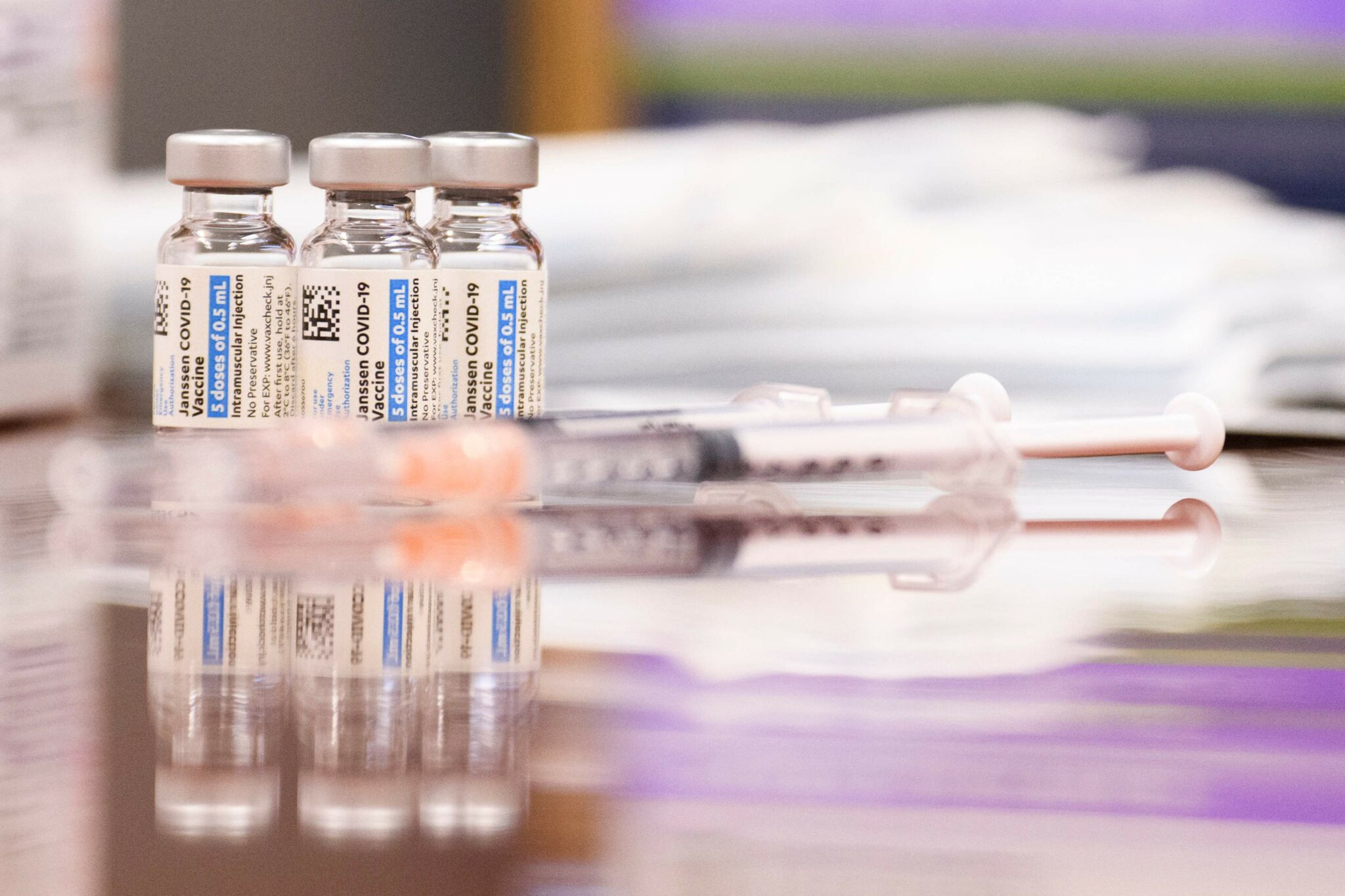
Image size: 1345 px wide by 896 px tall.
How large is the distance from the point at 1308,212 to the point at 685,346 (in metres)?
0.72

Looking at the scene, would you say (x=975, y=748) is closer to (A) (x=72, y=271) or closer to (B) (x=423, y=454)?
(B) (x=423, y=454)

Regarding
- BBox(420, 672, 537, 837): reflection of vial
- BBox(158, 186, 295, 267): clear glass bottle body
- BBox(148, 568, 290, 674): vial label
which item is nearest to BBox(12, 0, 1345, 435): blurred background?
BBox(158, 186, 295, 267): clear glass bottle body

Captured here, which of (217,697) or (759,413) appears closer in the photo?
(217,697)

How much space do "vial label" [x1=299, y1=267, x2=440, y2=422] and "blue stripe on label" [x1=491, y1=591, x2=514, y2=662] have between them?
200 mm

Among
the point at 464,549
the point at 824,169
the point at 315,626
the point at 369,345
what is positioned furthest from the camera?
the point at 824,169

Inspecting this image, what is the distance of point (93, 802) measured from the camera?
375mm

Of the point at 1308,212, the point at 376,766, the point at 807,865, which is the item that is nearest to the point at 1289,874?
the point at 807,865

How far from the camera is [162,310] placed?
80 cm

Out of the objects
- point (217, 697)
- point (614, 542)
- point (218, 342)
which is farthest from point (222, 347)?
point (217, 697)

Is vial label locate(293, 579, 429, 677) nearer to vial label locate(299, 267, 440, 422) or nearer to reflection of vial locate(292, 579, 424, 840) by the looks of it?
reflection of vial locate(292, 579, 424, 840)

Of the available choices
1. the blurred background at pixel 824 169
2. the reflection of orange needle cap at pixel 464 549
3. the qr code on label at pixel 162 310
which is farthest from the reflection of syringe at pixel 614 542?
the blurred background at pixel 824 169

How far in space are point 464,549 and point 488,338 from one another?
15cm

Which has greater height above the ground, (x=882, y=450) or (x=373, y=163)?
(x=373, y=163)

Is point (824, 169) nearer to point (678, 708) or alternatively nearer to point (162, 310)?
point (162, 310)
